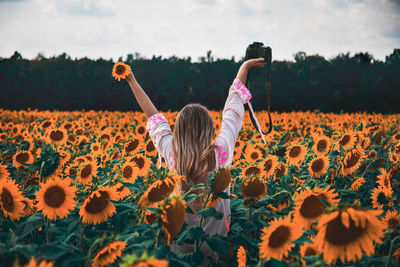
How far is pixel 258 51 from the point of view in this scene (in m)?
2.70

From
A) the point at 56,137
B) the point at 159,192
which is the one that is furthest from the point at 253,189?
the point at 56,137

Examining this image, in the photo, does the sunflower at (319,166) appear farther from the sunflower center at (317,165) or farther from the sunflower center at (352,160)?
the sunflower center at (352,160)

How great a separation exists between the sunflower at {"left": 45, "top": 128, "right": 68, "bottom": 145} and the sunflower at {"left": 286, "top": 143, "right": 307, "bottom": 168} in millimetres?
2973

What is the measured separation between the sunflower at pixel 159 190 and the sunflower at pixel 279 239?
465 mm

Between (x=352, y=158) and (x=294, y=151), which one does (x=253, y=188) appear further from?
(x=294, y=151)

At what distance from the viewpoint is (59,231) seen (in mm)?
1990

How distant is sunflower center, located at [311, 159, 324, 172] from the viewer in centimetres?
318

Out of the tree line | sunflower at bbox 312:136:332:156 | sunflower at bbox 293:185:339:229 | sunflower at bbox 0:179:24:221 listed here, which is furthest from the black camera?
the tree line

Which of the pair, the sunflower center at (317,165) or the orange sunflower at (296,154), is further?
the orange sunflower at (296,154)

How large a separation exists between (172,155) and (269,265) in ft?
3.19

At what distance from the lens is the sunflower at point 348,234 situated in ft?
3.93

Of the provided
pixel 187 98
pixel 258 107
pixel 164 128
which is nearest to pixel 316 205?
pixel 164 128

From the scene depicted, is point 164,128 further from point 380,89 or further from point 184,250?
point 380,89

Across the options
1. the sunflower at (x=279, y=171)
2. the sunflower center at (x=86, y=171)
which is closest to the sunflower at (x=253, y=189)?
the sunflower at (x=279, y=171)
